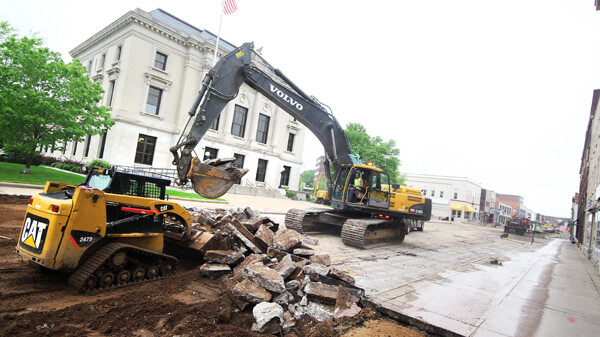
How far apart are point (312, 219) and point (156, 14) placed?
3219 centimetres

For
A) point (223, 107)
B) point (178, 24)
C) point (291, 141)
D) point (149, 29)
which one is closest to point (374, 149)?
point (291, 141)

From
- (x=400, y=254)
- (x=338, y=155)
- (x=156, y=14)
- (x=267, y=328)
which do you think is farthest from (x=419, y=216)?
(x=156, y=14)

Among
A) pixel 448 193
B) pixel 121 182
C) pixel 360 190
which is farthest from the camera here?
pixel 448 193

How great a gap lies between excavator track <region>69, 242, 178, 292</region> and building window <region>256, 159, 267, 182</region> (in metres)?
32.6

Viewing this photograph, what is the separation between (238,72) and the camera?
9344 mm

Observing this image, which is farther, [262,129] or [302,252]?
[262,129]

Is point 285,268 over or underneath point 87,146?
underneath

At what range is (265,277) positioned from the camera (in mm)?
5047

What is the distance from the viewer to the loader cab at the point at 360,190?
475 inches

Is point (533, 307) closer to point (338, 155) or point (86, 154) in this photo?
point (338, 155)

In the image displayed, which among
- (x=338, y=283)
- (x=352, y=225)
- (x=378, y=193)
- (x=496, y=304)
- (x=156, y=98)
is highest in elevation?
(x=156, y=98)

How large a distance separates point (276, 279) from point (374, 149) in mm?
46488

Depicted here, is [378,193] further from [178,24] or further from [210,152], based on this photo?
[178,24]

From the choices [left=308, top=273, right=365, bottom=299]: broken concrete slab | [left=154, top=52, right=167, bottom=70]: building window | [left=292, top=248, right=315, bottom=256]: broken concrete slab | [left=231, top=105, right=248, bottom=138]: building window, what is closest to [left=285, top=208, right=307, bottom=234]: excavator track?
[left=292, top=248, right=315, bottom=256]: broken concrete slab
